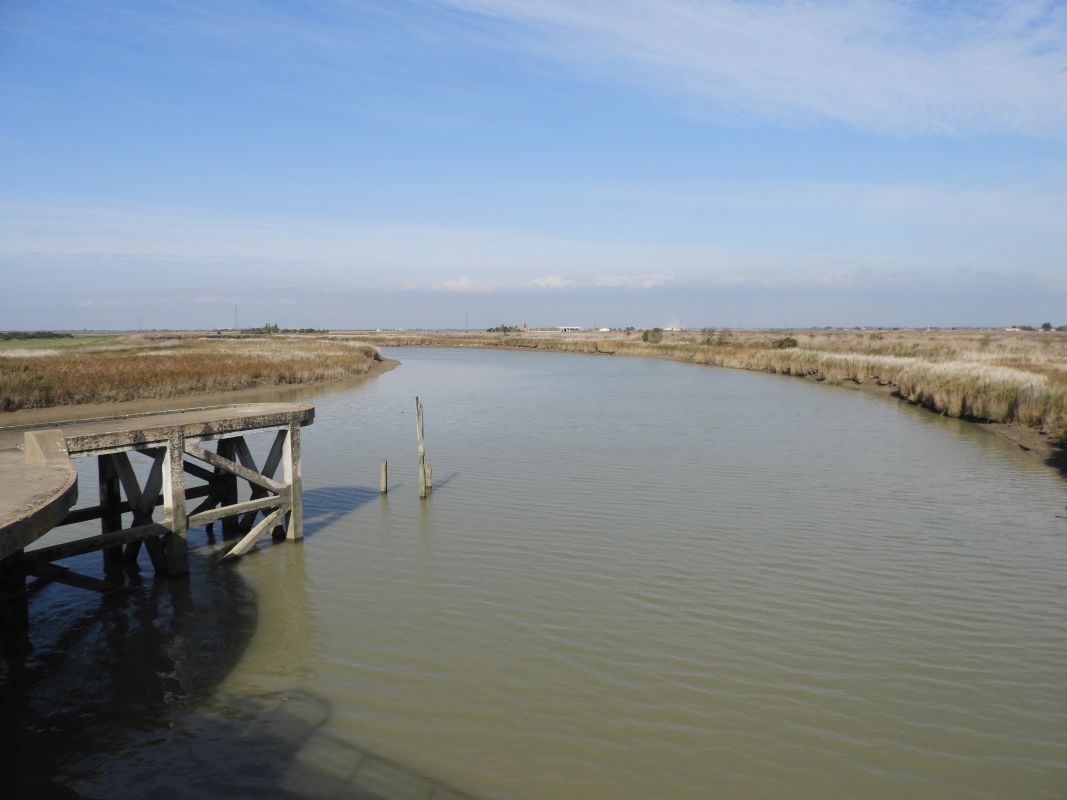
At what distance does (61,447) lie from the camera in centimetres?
804

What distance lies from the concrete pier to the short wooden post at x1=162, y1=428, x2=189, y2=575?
1cm

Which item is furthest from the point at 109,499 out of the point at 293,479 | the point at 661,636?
the point at 661,636

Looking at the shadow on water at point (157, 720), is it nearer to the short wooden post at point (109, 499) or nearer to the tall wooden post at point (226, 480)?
the short wooden post at point (109, 499)

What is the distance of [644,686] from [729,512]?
642 centimetres

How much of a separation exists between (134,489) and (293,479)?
6.86 ft

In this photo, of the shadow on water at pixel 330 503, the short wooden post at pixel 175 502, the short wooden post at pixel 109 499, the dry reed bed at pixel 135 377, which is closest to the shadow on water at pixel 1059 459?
the shadow on water at pixel 330 503

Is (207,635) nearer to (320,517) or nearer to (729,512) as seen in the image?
(320,517)

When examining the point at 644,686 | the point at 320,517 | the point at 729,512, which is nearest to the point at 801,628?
the point at 644,686

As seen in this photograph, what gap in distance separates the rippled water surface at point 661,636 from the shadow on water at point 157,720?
47mm

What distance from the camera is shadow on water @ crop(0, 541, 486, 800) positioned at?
532 centimetres

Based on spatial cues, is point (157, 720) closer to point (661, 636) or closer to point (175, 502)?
point (175, 502)

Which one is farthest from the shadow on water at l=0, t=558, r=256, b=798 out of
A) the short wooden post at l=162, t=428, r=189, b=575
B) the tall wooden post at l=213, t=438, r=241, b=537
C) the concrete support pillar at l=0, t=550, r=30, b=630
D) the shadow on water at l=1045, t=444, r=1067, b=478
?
the shadow on water at l=1045, t=444, r=1067, b=478

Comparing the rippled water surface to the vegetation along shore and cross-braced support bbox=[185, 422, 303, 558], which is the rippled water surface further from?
the vegetation along shore

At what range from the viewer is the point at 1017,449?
19.8m
